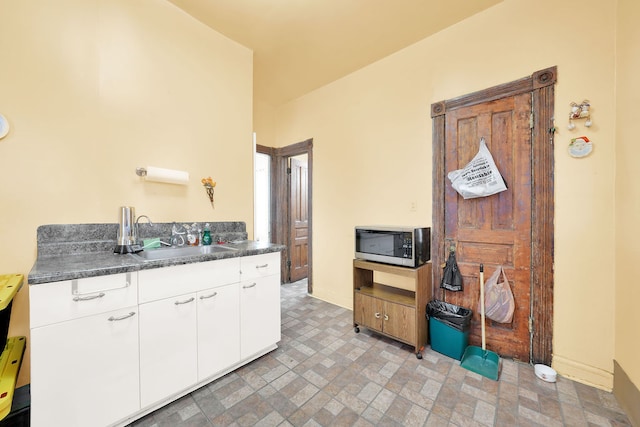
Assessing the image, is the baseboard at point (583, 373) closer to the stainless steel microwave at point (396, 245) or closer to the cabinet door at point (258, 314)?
the stainless steel microwave at point (396, 245)

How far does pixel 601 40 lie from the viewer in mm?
1614

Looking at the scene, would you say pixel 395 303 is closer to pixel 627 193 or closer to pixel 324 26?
pixel 627 193

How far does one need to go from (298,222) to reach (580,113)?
3.26 meters

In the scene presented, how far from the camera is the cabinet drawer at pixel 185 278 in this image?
136 centimetres

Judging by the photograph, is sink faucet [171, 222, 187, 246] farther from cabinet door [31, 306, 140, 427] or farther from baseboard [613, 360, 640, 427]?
baseboard [613, 360, 640, 427]

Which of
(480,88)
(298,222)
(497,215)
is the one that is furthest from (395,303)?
(298,222)

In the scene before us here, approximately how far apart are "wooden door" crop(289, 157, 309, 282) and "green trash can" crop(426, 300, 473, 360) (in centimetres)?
216

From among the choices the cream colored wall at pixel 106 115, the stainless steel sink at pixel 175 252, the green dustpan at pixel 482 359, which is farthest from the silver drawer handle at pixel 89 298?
the green dustpan at pixel 482 359

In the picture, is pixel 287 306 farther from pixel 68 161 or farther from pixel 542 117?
pixel 542 117

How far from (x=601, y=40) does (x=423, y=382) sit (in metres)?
2.58

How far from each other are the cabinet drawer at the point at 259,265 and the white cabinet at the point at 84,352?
65cm

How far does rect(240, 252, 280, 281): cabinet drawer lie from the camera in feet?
5.89

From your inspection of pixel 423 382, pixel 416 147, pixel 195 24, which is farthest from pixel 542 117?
pixel 195 24

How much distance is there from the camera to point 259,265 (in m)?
1.87
